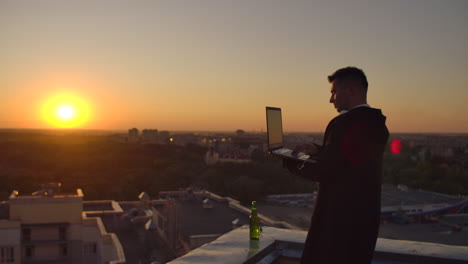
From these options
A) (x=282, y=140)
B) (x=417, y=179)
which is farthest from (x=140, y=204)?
(x=417, y=179)

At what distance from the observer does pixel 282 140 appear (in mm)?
1733

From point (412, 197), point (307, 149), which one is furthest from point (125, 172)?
point (307, 149)

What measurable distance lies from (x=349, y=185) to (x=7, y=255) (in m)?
10.0

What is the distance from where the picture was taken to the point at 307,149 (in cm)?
136

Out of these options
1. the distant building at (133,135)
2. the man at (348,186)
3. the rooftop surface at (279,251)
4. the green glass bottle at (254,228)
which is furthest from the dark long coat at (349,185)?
the distant building at (133,135)

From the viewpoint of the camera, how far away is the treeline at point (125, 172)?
2352cm

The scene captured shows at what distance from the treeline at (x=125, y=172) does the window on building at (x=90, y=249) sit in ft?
35.1

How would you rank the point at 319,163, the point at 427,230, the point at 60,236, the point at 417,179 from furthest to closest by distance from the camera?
the point at 417,179 < the point at 427,230 < the point at 60,236 < the point at 319,163

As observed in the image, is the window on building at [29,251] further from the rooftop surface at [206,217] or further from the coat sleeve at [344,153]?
the coat sleeve at [344,153]

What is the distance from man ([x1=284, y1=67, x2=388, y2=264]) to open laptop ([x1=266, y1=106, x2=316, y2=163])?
0.15 m

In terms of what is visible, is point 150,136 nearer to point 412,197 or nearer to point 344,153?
point 412,197

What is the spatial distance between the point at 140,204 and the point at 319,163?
12986 millimetres

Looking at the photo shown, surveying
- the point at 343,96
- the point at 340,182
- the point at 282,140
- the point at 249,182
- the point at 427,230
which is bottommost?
the point at 427,230

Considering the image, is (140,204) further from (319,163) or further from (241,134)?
(241,134)
